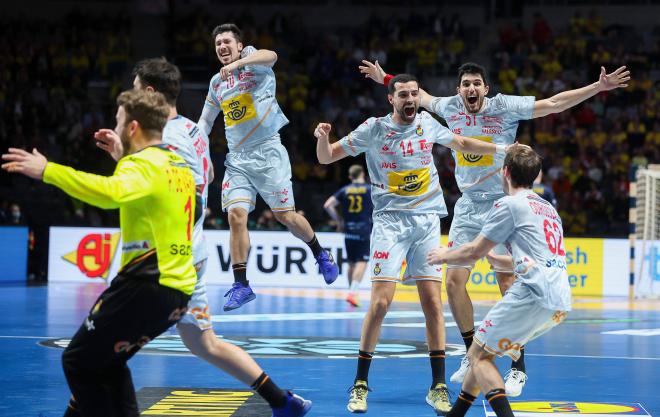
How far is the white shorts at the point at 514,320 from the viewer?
627 centimetres

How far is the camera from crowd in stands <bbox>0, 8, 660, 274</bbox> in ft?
80.1

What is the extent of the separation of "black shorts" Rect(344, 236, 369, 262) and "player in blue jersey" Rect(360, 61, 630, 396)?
8.31 m

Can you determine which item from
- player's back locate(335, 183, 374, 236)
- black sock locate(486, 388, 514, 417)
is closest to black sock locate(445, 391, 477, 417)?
black sock locate(486, 388, 514, 417)

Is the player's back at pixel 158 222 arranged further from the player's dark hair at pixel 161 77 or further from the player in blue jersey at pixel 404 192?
the player in blue jersey at pixel 404 192

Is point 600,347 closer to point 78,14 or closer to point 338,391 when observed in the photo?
point 338,391

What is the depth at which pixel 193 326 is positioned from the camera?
20.5ft

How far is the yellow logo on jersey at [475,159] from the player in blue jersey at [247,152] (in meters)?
1.72

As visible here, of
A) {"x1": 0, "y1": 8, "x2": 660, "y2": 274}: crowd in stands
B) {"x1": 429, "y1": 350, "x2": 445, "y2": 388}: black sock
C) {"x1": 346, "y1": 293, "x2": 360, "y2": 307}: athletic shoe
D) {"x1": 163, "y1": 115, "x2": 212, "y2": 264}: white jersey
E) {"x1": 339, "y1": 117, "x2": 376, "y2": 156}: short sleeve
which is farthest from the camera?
{"x1": 0, "y1": 8, "x2": 660, "y2": 274}: crowd in stands

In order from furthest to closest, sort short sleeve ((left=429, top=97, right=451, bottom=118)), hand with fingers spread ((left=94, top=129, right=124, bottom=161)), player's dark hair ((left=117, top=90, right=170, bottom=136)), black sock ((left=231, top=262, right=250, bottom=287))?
black sock ((left=231, top=262, right=250, bottom=287))
short sleeve ((left=429, top=97, right=451, bottom=118))
hand with fingers spread ((left=94, top=129, right=124, bottom=161))
player's dark hair ((left=117, top=90, right=170, bottom=136))

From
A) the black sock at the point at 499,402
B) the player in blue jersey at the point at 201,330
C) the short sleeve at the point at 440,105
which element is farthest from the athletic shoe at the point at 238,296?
the black sock at the point at 499,402

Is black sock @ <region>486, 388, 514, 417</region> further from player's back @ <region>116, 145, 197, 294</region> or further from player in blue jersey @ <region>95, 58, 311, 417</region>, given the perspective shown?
player's back @ <region>116, 145, 197, 294</region>

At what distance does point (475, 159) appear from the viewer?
9156 millimetres

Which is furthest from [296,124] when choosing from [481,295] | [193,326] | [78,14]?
[193,326]

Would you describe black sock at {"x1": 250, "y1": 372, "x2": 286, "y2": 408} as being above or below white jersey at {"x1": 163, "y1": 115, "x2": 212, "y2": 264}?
below
